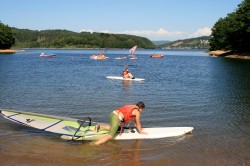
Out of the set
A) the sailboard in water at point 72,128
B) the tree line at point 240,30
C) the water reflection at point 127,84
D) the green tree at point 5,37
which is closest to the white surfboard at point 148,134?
the sailboard in water at point 72,128

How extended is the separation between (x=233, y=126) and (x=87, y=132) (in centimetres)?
689

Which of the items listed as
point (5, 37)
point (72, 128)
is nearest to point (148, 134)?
point (72, 128)

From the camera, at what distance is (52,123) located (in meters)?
13.4

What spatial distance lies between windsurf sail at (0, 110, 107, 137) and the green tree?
126592mm

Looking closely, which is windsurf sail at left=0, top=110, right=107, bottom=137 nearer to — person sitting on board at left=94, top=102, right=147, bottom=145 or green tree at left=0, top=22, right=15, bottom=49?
person sitting on board at left=94, top=102, right=147, bottom=145

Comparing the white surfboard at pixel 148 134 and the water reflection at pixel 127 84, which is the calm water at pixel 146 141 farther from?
the water reflection at pixel 127 84

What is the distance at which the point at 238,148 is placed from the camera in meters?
12.2

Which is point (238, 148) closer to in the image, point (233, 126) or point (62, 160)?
point (233, 126)

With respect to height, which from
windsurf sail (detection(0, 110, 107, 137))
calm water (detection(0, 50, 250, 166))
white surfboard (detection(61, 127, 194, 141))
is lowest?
calm water (detection(0, 50, 250, 166))

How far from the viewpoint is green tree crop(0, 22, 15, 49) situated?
131750mm

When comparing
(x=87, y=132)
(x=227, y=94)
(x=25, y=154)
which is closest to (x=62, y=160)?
(x=25, y=154)

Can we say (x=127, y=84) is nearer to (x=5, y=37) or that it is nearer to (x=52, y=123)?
(x=52, y=123)

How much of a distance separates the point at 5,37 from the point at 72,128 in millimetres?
129547

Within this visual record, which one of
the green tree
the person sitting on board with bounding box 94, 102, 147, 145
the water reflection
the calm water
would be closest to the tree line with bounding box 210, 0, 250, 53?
Answer: the water reflection
